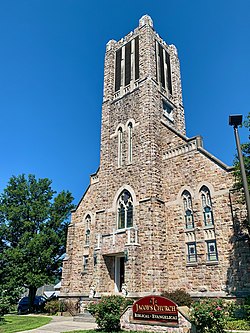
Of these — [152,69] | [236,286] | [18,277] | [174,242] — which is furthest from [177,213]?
[18,277]

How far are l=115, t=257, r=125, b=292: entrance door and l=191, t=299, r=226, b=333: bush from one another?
11.1 meters

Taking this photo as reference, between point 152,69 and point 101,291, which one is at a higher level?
point 152,69

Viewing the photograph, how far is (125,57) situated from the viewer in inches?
1050

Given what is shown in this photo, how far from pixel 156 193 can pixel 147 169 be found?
178 centimetres

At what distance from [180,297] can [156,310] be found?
499cm

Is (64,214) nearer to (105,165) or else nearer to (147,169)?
(105,165)

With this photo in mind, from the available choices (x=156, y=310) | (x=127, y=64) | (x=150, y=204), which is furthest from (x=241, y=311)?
(x=127, y=64)

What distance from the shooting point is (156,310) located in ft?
35.6

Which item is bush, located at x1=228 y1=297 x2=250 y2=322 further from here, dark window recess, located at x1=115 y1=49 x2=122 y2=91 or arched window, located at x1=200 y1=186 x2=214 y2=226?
dark window recess, located at x1=115 y1=49 x2=122 y2=91

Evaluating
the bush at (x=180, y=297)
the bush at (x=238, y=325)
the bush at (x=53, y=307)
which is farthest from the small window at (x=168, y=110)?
the bush at (x=53, y=307)

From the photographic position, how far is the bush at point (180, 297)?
1499 cm

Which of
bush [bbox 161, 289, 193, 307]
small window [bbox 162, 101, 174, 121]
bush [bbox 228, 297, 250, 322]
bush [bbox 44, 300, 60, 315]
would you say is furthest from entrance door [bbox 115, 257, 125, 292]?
small window [bbox 162, 101, 174, 121]

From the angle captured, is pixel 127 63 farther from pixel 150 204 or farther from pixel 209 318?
pixel 209 318

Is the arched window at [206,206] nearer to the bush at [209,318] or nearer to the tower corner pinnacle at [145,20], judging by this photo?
the bush at [209,318]
